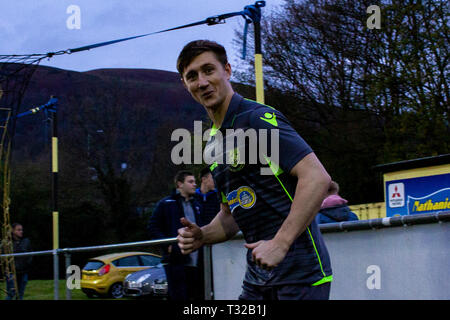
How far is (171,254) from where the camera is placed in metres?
7.34

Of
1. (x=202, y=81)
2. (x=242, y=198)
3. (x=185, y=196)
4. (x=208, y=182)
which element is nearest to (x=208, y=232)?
(x=242, y=198)

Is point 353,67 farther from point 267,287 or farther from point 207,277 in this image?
point 267,287

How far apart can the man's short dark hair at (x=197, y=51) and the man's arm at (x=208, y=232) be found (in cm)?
72

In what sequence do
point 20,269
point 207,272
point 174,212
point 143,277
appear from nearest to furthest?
point 207,272
point 143,277
point 174,212
point 20,269

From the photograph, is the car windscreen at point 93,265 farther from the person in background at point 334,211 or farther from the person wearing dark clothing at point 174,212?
the person in background at point 334,211

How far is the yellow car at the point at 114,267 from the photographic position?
7.12 metres

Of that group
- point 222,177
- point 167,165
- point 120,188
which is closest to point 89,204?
point 120,188

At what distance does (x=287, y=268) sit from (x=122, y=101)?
50016 millimetres

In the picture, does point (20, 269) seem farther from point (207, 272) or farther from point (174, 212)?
point (207, 272)

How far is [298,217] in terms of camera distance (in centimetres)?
246

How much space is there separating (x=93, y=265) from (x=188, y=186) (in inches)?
62.3

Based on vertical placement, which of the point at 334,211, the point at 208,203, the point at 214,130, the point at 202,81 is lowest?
the point at 334,211

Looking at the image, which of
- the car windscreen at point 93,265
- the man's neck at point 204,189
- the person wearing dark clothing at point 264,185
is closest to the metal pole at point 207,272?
the man's neck at point 204,189

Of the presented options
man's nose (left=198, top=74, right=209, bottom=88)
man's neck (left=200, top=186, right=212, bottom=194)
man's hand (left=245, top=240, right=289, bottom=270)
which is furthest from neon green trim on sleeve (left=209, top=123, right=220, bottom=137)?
man's neck (left=200, top=186, right=212, bottom=194)
